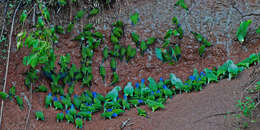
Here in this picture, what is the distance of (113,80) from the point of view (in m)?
5.21

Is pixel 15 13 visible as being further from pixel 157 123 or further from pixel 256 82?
pixel 256 82

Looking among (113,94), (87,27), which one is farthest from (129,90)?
(87,27)

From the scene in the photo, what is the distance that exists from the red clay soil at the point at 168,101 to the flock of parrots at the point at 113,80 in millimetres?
94

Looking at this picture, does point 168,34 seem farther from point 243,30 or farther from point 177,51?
point 243,30

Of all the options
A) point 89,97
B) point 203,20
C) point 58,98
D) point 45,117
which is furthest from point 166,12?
point 45,117

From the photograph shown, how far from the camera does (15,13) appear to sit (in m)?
4.91

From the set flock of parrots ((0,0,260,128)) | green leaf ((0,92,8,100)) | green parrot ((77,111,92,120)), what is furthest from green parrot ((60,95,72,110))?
green leaf ((0,92,8,100))

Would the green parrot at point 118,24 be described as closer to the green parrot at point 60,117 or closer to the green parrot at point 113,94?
the green parrot at point 113,94

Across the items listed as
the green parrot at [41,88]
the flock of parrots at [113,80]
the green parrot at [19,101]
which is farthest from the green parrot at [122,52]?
the green parrot at [19,101]

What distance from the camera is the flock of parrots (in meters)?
4.69

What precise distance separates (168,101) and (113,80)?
0.98 meters

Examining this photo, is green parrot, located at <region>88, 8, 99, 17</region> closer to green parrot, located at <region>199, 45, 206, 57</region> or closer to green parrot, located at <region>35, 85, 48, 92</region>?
green parrot, located at <region>35, 85, 48, 92</region>

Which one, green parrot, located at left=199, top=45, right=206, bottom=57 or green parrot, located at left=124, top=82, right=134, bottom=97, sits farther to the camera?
green parrot, located at left=199, top=45, right=206, bottom=57

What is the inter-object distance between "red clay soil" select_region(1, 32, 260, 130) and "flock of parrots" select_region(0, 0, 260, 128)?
9 centimetres
